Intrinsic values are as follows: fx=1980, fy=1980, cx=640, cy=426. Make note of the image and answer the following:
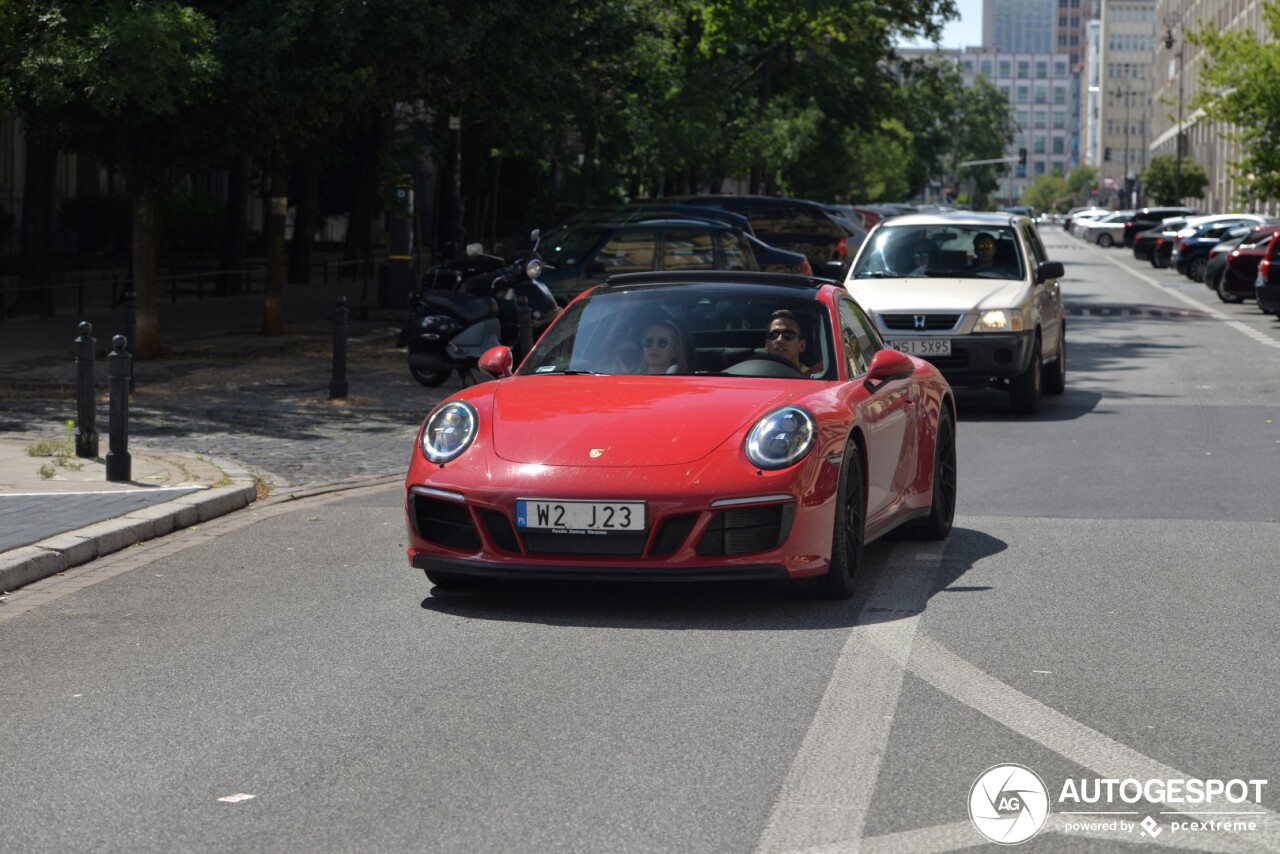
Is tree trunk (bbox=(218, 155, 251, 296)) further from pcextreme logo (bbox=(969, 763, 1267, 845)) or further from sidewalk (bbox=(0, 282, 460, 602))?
pcextreme logo (bbox=(969, 763, 1267, 845))

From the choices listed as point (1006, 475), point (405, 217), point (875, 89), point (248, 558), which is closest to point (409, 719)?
point (248, 558)

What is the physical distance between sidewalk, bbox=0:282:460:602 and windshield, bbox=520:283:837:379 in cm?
251

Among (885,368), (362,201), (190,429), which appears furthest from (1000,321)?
(362,201)

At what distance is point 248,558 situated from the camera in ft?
30.7

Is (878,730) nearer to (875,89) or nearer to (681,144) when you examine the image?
(681,144)

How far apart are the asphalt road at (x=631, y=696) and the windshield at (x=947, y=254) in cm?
705

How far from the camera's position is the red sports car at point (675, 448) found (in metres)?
7.56

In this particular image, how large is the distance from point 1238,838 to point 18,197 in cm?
3642

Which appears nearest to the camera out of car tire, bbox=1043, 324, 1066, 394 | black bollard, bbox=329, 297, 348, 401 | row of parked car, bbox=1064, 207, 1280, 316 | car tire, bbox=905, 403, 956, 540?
car tire, bbox=905, 403, 956, 540

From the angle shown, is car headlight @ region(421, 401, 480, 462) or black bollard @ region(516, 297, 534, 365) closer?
car headlight @ region(421, 401, 480, 462)

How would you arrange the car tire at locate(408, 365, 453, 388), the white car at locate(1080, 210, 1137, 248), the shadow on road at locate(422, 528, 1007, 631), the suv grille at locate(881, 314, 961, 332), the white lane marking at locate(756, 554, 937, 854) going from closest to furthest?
1. the white lane marking at locate(756, 554, 937, 854)
2. the shadow on road at locate(422, 528, 1007, 631)
3. the suv grille at locate(881, 314, 961, 332)
4. the car tire at locate(408, 365, 453, 388)
5. the white car at locate(1080, 210, 1137, 248)

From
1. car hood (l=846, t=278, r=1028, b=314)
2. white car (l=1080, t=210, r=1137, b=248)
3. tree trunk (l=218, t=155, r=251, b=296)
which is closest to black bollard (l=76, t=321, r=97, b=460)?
car hood (l=846, t=278, r=1028, b=314)

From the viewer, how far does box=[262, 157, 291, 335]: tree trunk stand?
2448cm

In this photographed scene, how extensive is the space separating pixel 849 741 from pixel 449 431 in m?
2.87
